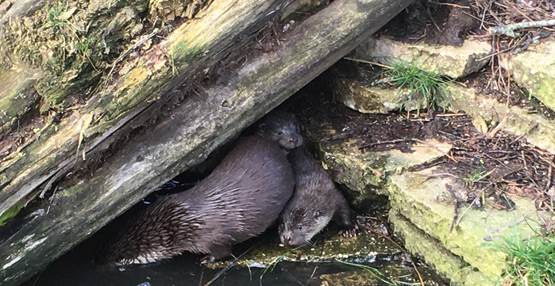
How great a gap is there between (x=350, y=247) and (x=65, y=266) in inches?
78.9

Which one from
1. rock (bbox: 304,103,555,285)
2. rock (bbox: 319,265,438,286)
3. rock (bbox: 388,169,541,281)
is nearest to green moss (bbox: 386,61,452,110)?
rock (bbox: 304,103,555,285)

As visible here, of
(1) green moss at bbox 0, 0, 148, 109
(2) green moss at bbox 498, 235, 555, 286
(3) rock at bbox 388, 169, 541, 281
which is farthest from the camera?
Answer: (3) rock at bbox 388, 169, 541, 281

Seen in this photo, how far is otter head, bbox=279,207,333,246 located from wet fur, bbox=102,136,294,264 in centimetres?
10

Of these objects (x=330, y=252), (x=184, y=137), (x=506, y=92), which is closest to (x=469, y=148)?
(x=506, y=92)

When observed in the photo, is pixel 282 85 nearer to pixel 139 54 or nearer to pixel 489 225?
pixel 139 54

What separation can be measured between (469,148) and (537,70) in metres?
0.65

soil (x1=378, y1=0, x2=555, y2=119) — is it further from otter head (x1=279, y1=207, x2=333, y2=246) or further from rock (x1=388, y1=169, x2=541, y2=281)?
otter head (x1=279, y1=207, x2=333, y2=246)

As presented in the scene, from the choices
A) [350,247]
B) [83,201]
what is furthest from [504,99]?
[83,201]

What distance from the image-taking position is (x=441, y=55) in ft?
15.2

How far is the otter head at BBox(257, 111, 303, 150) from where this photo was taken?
213 inches

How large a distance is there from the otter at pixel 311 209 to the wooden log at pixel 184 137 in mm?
930

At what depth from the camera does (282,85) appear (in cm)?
433

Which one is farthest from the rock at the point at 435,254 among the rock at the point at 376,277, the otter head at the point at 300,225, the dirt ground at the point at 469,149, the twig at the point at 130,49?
the twig at the point at 130,49

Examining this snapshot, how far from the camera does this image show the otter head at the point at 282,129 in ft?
17.8
